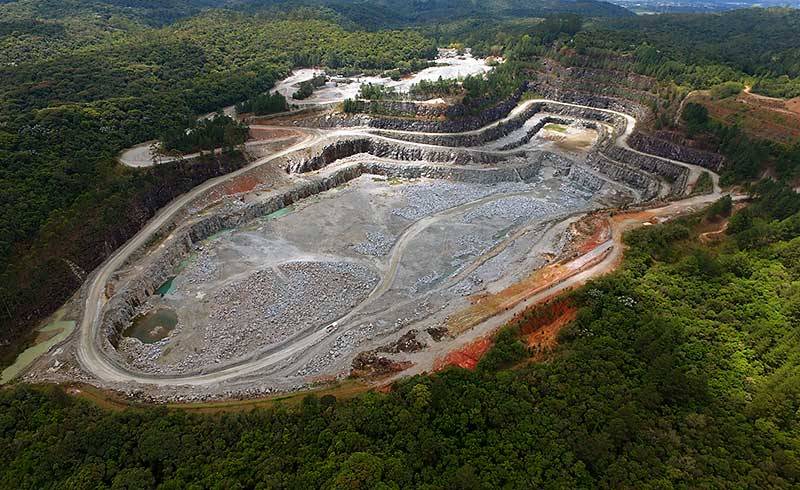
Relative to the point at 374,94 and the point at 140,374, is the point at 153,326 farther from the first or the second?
the point at 374,94

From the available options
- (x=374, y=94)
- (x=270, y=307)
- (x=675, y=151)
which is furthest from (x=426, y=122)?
(x=270, y=307)

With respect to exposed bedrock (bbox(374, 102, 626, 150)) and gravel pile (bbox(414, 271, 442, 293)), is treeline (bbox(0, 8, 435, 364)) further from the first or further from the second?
gravel pile (bbox(414, 271, 442, 293))

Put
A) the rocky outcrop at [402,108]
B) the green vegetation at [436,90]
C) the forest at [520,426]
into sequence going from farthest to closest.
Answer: the green vegetation at [436,90]
the rocky outcrop at [402,108]
the forest at [520,426]

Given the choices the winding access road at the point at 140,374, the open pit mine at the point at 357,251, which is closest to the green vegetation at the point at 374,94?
the open pit mine at the point at 357,251

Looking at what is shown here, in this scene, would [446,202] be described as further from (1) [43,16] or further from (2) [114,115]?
(1) [43,16]

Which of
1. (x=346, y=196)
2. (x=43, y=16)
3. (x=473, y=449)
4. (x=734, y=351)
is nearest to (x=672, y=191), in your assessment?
(x=734, y=351)

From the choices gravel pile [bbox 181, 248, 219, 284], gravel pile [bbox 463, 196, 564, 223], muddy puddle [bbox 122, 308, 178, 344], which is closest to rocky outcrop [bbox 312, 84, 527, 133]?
gravel pile [bbox 463, 196, 564, 223]

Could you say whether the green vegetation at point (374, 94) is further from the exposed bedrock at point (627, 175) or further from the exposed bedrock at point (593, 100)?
the exposed bedrock at point (627, 175)
